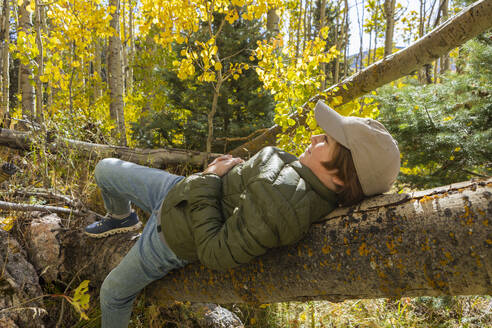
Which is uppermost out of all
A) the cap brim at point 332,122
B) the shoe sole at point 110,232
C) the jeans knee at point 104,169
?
the cap brim at point 332,122

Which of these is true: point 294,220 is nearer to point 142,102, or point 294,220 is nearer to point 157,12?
point 157,12

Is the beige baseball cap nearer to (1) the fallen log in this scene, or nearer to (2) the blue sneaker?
(2) the blue sneaker

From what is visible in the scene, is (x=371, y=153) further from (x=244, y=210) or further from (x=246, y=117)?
(x=246, y=117)

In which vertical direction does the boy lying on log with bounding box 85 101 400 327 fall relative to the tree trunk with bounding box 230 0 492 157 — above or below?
below

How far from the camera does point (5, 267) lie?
5.47 ft

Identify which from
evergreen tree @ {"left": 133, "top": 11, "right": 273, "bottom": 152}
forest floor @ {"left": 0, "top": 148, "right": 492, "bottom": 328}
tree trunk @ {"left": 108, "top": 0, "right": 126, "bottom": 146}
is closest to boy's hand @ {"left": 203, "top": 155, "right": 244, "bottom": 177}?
forest floor @ {"left": 0, "top": 148, "right": 492, "bottom": 328}

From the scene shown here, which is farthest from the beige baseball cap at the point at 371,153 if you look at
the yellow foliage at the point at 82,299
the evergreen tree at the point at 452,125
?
the evergreen tree at the point at 452,125

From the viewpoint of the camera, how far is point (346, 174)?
1.23m

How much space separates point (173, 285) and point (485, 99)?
3473 millimetres

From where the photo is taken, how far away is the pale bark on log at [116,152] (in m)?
3.50

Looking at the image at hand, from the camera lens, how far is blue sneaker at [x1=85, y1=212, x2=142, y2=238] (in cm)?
192

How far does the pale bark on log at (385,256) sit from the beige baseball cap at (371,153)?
0.07 meters

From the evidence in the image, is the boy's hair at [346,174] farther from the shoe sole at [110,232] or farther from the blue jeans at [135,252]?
the shoe sole at [110,232]

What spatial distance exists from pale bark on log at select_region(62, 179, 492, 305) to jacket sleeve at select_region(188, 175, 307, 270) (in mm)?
118
